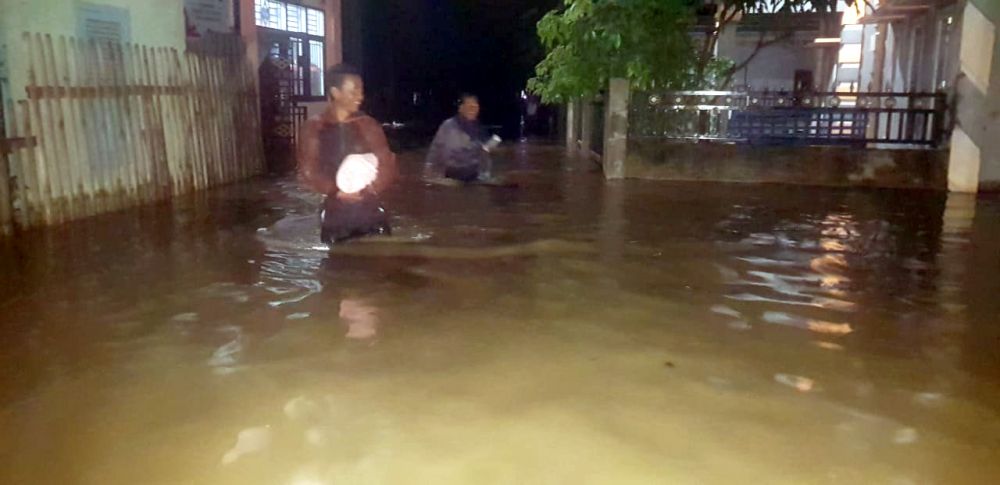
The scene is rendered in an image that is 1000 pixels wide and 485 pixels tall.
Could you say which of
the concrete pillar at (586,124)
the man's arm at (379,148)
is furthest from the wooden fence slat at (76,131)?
the concrete pillar at (586,124)

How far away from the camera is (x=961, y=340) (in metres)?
5.25

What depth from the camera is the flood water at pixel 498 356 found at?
3.61 metres

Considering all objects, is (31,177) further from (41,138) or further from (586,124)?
(586,124)

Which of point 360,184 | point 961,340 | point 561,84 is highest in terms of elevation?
point 561,84

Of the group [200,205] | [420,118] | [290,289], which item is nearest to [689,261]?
[290,289]

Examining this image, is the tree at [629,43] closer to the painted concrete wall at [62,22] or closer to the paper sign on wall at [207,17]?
the paper sign on wall at [207,17]

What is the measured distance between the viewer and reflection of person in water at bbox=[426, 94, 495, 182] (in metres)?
11.4

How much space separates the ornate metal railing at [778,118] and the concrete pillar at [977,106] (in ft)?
1.48

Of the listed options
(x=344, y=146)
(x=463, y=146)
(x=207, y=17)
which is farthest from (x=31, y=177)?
(x=207, y=17)

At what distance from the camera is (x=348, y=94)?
666 centimetres

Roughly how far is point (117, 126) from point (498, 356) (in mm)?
6608

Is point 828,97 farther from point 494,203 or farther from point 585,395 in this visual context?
point 585,395

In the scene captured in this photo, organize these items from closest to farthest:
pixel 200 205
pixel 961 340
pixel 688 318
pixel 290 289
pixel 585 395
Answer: pixel 585 395 → pixel 961 340 → pixel 688 318 → pixel 290 289 → pixel 200 205

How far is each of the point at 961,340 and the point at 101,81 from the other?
8386 millimetres
